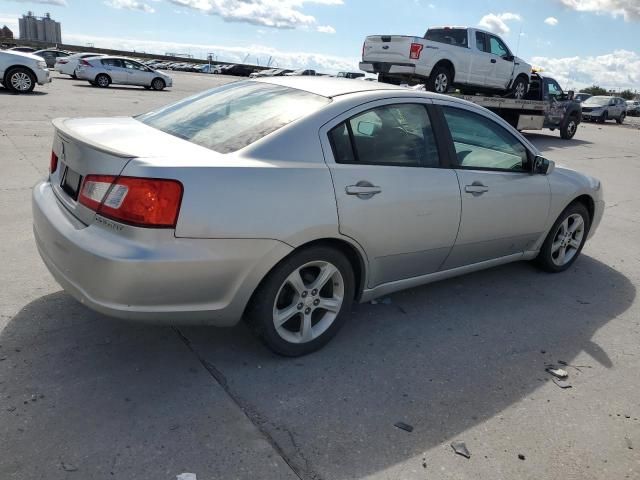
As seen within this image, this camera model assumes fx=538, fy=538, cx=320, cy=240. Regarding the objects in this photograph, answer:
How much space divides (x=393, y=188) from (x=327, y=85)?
35.3 inches

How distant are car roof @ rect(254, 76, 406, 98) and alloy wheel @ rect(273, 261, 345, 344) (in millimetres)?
1112

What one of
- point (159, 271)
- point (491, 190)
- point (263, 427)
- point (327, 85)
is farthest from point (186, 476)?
point (491, 190)

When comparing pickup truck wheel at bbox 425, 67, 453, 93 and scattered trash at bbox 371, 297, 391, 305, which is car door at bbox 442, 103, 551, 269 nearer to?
scattered trash at bbox 371, 297, 391, 305

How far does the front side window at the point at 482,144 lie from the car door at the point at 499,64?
10.4 metres

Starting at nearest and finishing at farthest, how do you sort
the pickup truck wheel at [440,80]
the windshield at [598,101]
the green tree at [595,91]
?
the pickup truck wheel at [440,80], the windshield at [598,101], the green tree at [595,91]

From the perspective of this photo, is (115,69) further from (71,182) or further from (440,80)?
(71,182)

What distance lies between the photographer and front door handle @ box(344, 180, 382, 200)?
3126 mm

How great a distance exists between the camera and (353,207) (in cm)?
314

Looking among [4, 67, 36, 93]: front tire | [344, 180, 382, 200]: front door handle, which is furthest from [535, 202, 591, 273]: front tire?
[4, 67, 36, 93]: front tire

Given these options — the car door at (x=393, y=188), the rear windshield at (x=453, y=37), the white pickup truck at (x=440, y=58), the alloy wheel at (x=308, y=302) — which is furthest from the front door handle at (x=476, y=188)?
the rear windshield at (x=453, y=37)

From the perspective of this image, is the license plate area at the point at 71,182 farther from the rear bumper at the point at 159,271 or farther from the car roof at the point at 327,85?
the car roof at the point at 327,85

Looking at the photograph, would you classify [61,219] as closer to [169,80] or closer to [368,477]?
[368,477]

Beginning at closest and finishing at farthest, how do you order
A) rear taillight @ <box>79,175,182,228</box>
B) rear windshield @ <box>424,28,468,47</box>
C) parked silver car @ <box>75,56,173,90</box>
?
1. rear taillight @ <box>79,175,182,228</box>
2. rear windshield @ <box>424,28,468,47</box>
3. parked silver car @ <box>75,56,173,90</box>

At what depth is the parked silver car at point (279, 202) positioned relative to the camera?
2.60 metres
